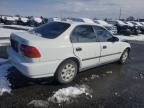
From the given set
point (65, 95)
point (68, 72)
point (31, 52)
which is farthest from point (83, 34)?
point (65, 95)

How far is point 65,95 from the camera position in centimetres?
475

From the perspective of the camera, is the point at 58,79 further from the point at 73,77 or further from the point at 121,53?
the point at 121,53

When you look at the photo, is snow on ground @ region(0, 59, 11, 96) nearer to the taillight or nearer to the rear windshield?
the taillight

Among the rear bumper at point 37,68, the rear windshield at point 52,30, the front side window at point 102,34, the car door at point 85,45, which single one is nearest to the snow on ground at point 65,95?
the rear bumper at point 37,68

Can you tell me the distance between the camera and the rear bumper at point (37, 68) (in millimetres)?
4664

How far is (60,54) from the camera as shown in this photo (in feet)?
16.6

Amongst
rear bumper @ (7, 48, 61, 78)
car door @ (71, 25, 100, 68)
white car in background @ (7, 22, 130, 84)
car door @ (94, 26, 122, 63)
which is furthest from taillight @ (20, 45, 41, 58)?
car door @ (94, 26, 122, 63)

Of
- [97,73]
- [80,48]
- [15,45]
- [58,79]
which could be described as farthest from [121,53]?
[15,45]

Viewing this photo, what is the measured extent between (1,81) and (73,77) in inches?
72.8

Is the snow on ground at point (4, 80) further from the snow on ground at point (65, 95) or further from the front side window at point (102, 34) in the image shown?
the front side window at point (102, 34)

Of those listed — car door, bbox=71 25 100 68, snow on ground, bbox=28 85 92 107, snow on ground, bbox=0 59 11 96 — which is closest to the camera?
snow on ground, bbox=28 85 92 107

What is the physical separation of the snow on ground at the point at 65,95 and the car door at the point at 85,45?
0.82 m

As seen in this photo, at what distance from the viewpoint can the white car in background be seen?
472 centimetres

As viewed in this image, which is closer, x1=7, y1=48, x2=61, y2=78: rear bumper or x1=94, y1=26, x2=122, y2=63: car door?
x1=7, y1=48, x2=61, y2=78: rear bumper
